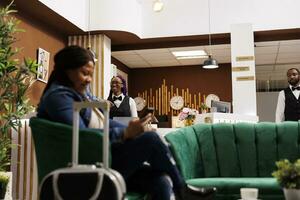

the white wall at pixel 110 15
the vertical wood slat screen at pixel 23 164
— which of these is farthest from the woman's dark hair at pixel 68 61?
the white wall at pixel 110 15

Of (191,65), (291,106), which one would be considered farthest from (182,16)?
(291,106)

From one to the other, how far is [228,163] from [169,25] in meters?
5.44

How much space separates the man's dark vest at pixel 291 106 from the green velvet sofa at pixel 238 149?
3.11 metres

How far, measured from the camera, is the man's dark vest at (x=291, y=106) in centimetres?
696

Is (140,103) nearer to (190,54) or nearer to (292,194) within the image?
(190,54)

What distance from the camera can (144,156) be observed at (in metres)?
2.22

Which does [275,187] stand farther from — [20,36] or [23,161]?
[20,36]

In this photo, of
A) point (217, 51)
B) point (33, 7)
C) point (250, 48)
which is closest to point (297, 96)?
point (250, 48)

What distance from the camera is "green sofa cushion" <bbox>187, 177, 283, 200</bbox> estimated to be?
332 cm

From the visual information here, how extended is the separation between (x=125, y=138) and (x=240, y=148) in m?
2.02

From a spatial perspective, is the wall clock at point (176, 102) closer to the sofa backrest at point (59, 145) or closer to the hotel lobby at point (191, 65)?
the hotel lobby at point (191, 65)

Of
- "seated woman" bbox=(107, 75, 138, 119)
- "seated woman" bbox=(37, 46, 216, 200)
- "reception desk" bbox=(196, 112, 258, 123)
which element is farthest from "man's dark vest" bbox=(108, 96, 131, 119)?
"seated woman" bbox=(37, 46, 216, 200)

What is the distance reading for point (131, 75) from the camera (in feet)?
39.0

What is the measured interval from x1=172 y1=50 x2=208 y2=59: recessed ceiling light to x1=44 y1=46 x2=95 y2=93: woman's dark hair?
7623 millimetres
